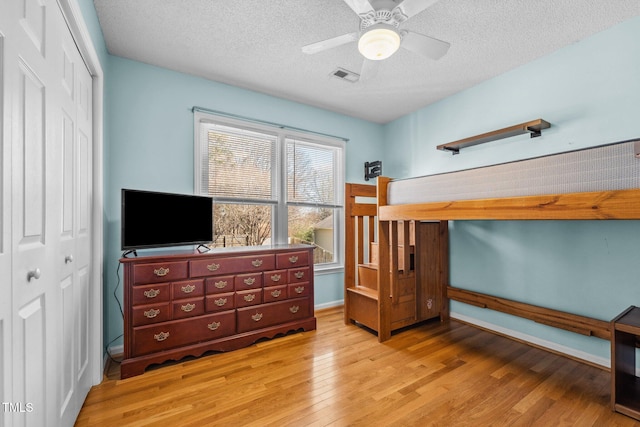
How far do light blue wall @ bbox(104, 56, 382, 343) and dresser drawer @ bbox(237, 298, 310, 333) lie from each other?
1.08 m

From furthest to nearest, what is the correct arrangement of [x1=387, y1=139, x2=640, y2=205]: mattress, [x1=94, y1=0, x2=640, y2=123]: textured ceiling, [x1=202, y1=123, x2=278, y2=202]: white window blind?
[x1=202, y1=123, x2=278, y2=202]: white window blind < [x1=94, y1=0, x2=640, y2=123]: textured ceiling < [x1=387, y1=139, x2=640, y2=205]: mattress

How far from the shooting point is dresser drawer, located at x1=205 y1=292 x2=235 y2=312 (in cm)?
234

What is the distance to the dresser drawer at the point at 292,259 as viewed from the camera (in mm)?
2715

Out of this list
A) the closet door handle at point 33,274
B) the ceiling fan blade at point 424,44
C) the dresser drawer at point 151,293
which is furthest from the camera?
the dresser drawer at point 151,293

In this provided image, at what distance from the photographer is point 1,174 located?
851mm

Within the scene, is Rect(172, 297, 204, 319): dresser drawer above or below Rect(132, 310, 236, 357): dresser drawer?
above

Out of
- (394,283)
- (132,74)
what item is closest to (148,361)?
(394,283)

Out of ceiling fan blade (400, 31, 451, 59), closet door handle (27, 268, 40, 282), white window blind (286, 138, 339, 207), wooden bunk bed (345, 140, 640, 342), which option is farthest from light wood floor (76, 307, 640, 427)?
ceiling fan blade (400, 31, 451, 59)

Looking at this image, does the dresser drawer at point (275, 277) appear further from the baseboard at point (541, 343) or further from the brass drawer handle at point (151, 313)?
the baseboard at point (541, 343)

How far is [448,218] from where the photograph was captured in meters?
2.04

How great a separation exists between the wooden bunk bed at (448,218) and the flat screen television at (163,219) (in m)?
1.45

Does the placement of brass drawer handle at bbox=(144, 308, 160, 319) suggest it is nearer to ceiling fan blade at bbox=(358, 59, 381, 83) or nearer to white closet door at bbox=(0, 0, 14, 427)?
white closet door at bbox=(0, 0, 14, 427)

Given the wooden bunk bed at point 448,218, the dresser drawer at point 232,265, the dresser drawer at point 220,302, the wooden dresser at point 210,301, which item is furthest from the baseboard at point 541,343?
the dresser drawer at point 220,302

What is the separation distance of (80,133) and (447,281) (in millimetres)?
3564
